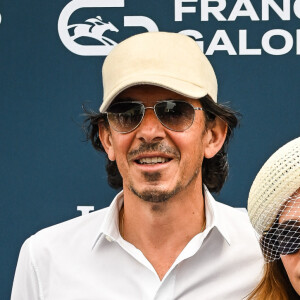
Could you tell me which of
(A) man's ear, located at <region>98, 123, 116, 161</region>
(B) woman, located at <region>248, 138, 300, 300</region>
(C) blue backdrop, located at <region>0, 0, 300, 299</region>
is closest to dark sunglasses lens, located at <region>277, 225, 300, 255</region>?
(B) woman, located at <region>248, 138, 300, 300</region>

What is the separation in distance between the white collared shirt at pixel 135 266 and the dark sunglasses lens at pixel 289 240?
450mm

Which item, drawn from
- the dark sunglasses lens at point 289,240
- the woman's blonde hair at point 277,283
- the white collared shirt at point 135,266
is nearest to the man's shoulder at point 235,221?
the white collared shirt at point 135,266

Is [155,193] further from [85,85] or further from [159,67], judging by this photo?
[85,85]

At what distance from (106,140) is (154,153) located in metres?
0.30

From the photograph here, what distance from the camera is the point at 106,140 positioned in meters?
2.49

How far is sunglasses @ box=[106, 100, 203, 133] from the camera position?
223 centimetres

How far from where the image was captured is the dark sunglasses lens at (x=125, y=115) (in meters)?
2.24

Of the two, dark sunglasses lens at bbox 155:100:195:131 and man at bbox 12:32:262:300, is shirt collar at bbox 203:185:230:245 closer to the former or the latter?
man at bbox 12:32:262:300

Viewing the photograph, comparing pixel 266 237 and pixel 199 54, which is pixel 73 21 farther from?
pixel 266 237

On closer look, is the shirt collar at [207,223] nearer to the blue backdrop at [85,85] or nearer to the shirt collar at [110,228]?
the shirt collar at [110,228]

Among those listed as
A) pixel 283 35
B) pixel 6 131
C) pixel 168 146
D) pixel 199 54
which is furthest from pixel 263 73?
pixel 6 131

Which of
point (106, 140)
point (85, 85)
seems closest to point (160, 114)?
point (106, 140)

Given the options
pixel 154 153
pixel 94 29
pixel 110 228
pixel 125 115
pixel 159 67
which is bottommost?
pixel 110 228

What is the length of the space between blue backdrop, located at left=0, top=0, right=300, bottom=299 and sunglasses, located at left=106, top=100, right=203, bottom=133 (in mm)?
605
